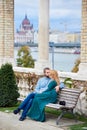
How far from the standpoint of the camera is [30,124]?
8.59 meters

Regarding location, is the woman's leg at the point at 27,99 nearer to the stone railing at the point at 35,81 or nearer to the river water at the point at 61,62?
the stone railing at the point at 35,81

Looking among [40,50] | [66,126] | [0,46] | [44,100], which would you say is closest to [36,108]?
[44,100]

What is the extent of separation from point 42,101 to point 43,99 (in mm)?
46

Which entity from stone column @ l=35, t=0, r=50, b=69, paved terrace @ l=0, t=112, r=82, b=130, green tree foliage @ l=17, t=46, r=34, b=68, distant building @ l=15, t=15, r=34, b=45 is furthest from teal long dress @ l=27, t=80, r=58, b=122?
green tree foliage @ l=17, t=46, r=34, b=68

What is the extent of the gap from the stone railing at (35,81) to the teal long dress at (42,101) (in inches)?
37.7

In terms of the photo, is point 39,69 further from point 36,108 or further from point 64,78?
point 36,108

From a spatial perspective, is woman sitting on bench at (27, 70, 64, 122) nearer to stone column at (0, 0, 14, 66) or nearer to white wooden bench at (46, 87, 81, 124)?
white wooden bench at (46, 87, 81, 124)

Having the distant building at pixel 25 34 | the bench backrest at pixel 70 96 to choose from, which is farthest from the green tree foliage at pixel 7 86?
the distant building at pixel 25 34

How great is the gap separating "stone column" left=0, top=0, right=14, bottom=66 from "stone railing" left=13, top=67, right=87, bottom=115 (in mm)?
1749

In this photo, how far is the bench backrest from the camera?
870 centimetres

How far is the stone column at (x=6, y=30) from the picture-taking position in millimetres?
15312

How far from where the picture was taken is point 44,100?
355 inches

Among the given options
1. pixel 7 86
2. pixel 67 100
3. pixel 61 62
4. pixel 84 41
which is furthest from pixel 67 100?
pixel 61 62

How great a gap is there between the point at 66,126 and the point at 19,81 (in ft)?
16.2
